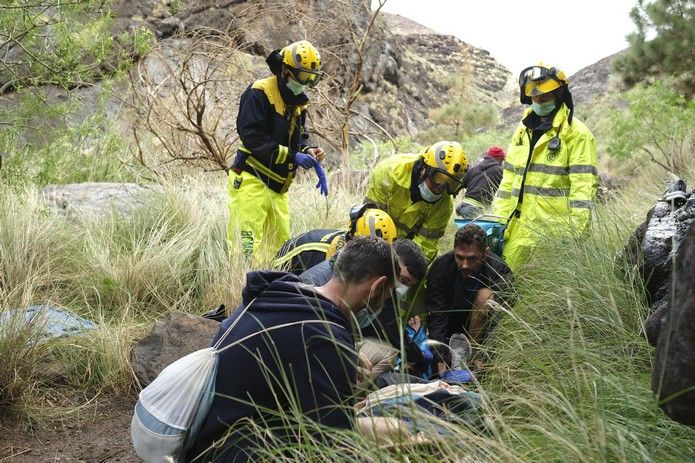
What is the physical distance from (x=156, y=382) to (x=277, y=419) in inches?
17.0

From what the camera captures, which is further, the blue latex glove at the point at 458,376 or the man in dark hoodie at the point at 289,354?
the blue latex glove at the point at 458,376

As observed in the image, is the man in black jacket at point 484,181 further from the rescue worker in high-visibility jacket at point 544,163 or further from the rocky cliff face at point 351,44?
the rescue worker in high-visibility jacket at point 544,163

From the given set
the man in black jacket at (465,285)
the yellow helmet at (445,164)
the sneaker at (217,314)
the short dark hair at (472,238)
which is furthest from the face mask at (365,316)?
the yellow helmet at (445,164)

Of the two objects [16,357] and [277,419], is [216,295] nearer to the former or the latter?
[16,357]

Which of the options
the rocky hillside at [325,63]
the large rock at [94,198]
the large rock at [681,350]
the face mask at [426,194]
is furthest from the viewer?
the rocky hillside at [325,63]

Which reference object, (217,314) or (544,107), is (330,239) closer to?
(217,314)

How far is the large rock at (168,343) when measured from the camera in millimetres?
4625

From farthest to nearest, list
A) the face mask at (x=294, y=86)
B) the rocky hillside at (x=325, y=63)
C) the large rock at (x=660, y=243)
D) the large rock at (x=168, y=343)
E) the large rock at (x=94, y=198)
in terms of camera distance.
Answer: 1. the rocky hillside at (x=325, y=63)
2. the large rock at (x=94, y=198)
3. the face mask at (x=294, y=86)
4. the large rock at (x=168, y=343)
5. the large rock at (x=660, y=243)

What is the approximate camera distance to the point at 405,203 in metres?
5.58

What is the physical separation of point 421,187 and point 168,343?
191 centimetres

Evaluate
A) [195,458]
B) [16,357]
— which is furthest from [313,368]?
[16,357]

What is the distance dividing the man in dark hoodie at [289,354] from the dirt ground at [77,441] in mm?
1463

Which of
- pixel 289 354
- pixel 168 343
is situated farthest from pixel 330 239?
pixel 289 354

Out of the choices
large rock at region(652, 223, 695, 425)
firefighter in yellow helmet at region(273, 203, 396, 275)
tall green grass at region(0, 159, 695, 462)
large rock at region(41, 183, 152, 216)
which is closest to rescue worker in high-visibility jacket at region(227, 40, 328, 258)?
tall green grass at region(0, 159, 695, 462)
